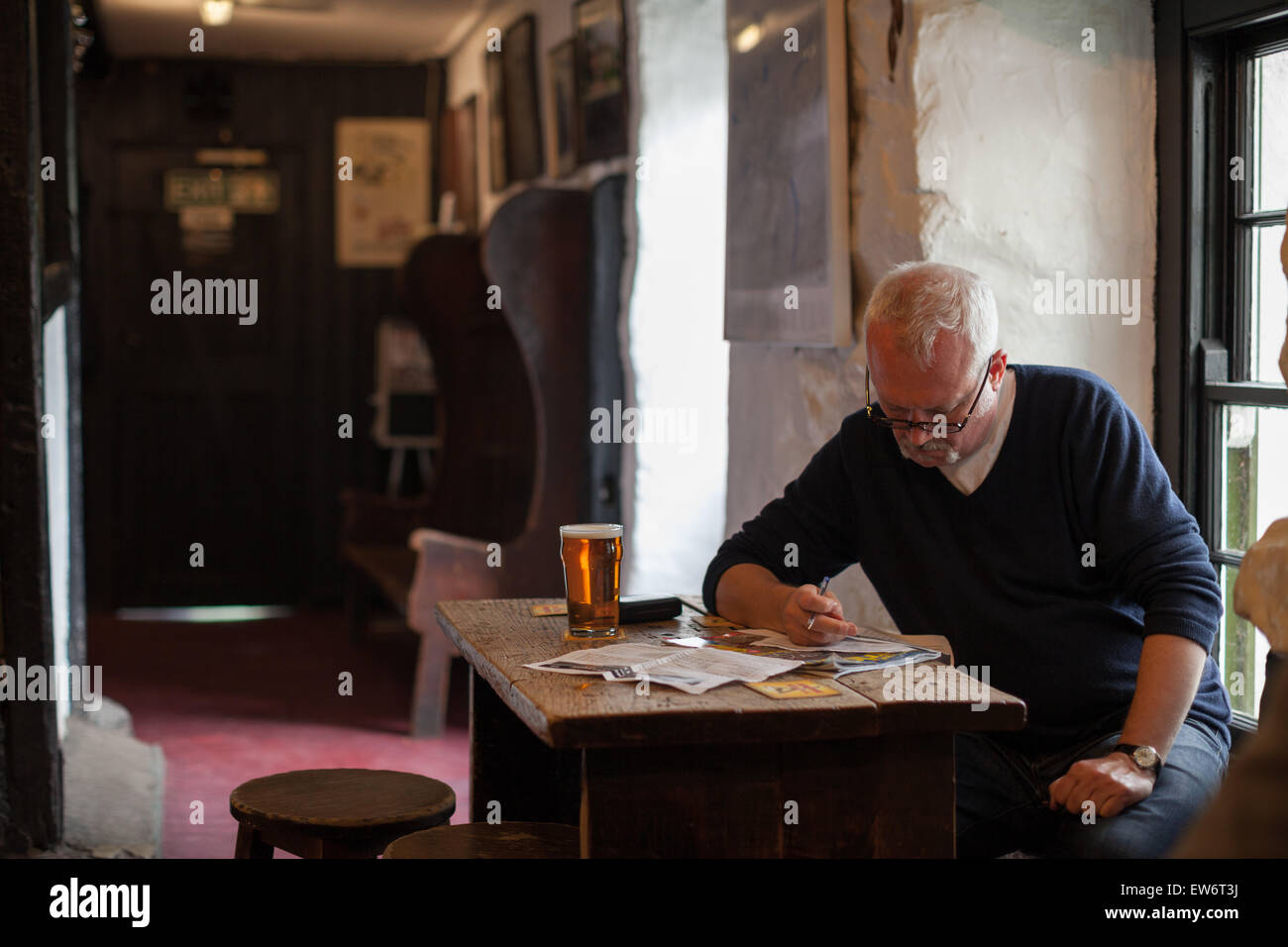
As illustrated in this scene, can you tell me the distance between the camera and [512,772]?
218 cm

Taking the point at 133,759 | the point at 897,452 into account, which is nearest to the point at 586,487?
the point at 133,759

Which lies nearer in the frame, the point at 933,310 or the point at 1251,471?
the point at 933,310

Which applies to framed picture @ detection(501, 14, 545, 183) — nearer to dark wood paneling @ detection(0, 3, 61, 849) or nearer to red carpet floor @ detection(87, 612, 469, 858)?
red carpet floor @ detection(87, 612, 469, 858)

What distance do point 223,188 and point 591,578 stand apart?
5.22m

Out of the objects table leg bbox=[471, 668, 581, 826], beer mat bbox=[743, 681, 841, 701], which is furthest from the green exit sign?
beer mat bbox=[743, 681, 841, 701]

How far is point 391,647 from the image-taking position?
5.66 m

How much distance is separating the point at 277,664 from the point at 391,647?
1.58 ft

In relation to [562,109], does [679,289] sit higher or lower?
lower

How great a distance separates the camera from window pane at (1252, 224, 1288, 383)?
2.25m

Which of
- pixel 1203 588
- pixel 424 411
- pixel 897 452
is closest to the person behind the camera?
pixel 1203 588

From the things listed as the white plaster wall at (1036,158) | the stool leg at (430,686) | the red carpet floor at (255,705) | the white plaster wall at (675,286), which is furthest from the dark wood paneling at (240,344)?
the white plaster wall at (1036,158)

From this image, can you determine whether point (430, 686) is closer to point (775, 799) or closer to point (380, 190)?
point (775, 799)

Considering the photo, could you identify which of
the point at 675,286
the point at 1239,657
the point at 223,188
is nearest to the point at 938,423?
the point at 1239,657
